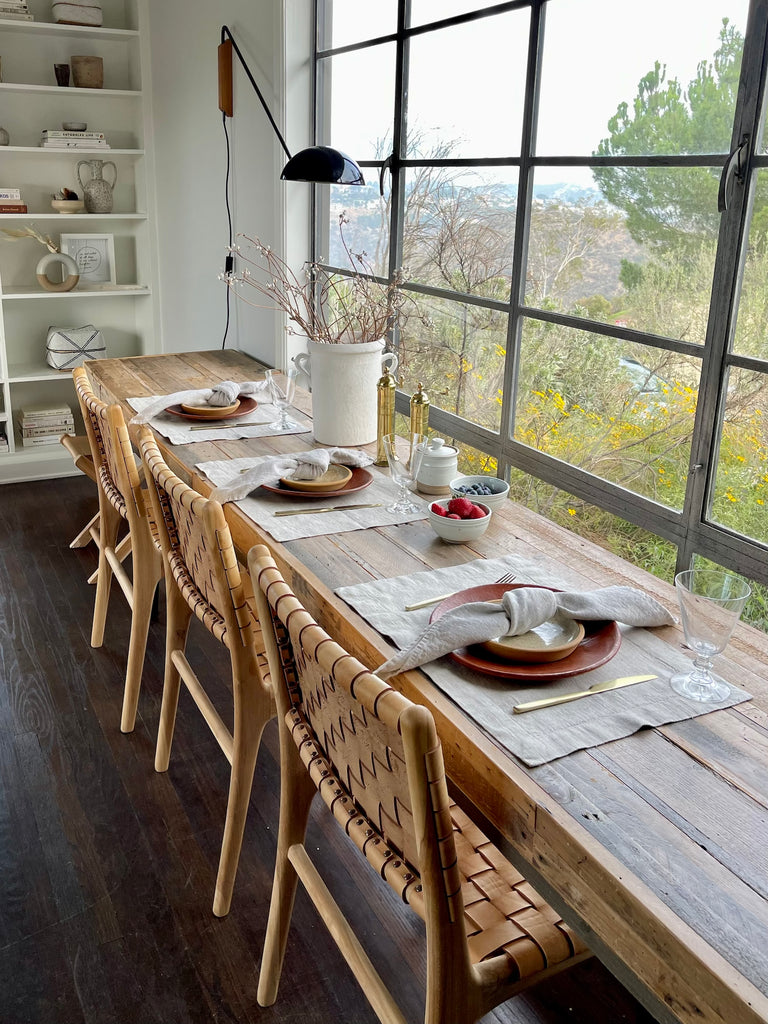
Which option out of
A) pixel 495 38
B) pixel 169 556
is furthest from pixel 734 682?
pixel 495 38

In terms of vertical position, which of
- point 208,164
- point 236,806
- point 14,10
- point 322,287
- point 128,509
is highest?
point 14,10

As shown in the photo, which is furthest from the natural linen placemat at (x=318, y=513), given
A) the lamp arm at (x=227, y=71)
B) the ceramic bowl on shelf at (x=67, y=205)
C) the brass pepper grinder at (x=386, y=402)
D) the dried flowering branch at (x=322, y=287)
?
the ceramic bowl on shelf at (x=67, y=205)

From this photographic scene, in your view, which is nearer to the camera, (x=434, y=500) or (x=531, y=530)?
(x=531, y=530)

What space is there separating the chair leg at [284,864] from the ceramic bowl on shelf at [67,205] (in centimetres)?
364

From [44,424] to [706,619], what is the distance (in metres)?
3.93

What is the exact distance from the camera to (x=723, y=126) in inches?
71.1

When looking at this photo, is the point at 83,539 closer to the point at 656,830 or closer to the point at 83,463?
the point at 83,463

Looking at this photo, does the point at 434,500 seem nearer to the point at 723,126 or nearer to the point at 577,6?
the point at 723,126

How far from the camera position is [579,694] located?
4.03 feet

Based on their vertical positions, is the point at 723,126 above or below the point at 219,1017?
above

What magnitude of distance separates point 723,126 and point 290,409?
146 cm

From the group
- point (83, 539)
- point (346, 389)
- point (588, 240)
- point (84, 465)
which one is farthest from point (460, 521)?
point (83, 539)

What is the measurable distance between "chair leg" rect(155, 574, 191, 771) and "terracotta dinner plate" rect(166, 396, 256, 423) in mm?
601

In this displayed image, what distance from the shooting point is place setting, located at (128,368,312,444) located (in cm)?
250
